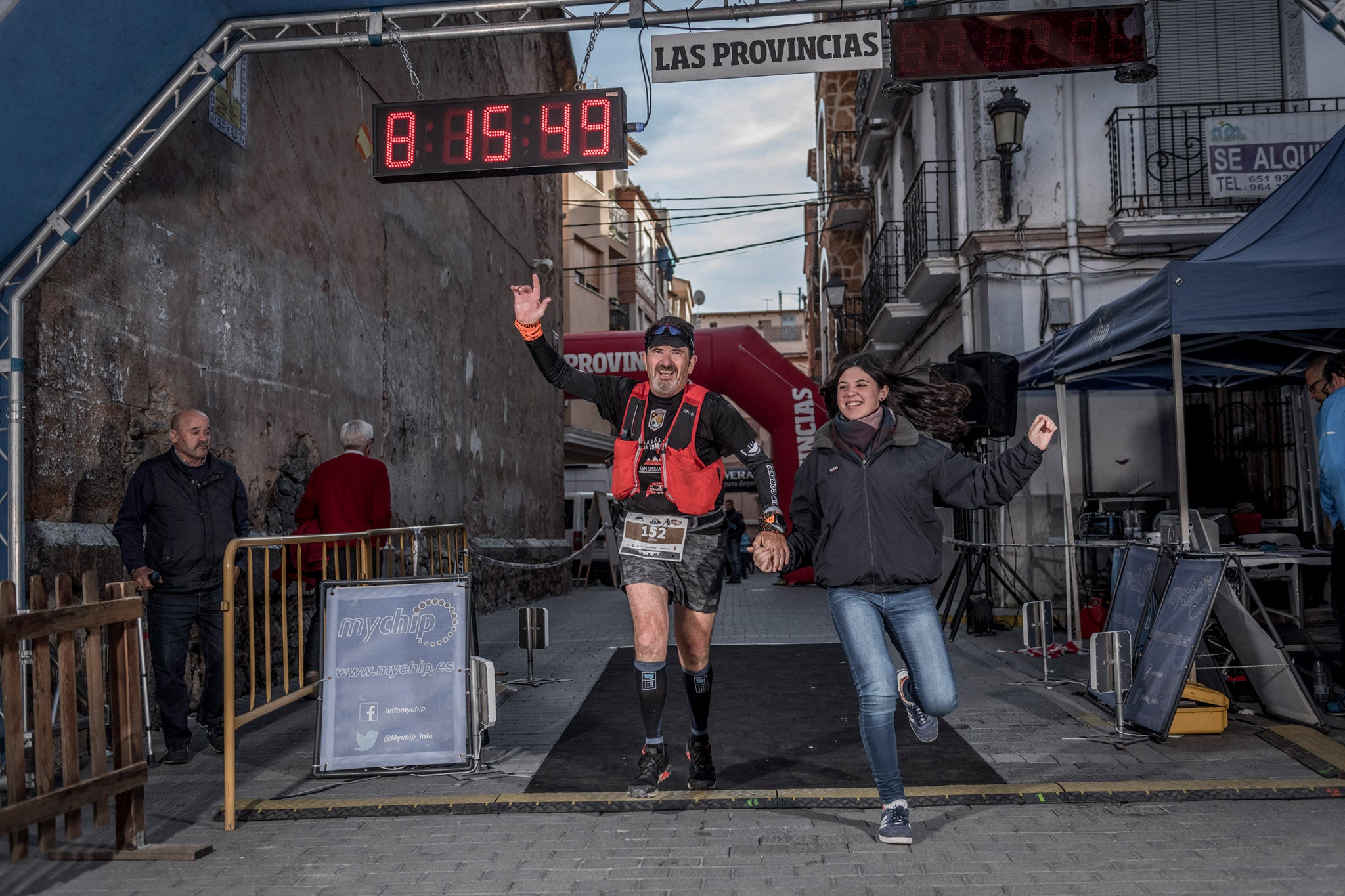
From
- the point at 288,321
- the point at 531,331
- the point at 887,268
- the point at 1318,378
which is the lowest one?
the point at 1318,378

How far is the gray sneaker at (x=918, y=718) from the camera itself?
4.70 m

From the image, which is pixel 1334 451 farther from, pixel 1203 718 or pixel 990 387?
pixel 990 387

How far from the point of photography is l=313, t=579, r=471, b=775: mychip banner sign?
5445 millimetres

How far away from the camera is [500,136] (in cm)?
730

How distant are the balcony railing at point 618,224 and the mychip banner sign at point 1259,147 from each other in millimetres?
28489

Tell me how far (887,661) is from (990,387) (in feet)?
19.6

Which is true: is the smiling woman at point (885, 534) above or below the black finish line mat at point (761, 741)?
above

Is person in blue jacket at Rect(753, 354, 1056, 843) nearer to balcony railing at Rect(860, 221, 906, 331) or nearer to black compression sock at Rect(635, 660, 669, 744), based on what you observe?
black compression sock at Rect(635, 660, 669, 744)

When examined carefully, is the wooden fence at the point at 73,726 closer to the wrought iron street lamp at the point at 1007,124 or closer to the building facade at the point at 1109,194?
the building facade at the point at 1109,194

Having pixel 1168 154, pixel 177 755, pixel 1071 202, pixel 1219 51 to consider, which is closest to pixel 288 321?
pixel 177 755

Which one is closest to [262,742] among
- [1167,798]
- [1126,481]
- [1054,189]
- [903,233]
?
[1167,798]

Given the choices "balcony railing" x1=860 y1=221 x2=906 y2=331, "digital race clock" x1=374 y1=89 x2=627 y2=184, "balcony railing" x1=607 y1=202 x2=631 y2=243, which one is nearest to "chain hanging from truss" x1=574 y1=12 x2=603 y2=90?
"digital race clock" x1=374 y1=89 x2=627 y2=184

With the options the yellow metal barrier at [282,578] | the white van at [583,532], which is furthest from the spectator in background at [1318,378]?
the white van at [583,532]

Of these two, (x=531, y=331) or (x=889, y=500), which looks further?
(x=531, y=331)
